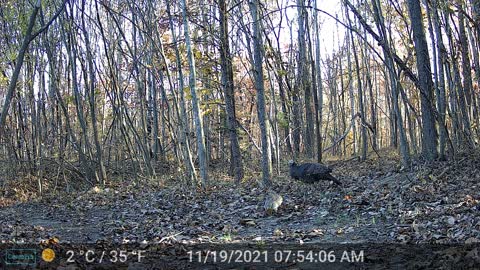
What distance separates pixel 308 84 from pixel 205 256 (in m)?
14.2

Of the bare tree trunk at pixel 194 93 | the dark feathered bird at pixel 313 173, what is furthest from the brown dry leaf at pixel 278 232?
the bare tree trunk at pixel 194 93

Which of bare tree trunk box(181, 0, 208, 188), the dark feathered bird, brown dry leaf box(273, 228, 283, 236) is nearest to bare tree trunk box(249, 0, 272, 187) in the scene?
the dark feathered bird

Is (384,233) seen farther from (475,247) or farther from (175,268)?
(175,268)

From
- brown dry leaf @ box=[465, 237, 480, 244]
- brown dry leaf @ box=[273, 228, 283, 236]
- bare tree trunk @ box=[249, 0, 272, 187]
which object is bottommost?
brown dry leaf @ box=[273, 228, 283, 236]

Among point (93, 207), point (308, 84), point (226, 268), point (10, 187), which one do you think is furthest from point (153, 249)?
point (308, 84)

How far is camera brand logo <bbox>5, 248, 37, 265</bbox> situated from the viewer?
150 inches

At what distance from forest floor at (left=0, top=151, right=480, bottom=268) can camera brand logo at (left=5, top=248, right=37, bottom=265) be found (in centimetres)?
101

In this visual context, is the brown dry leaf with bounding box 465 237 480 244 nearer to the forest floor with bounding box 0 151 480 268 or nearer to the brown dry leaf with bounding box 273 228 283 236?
the forest floor with bounding box 0 151 480 268

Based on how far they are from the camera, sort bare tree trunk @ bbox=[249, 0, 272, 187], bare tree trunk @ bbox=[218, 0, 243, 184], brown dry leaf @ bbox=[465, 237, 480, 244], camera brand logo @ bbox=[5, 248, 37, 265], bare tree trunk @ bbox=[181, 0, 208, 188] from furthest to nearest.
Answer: bare tree trunk @ bbox=[218, 0, 243, 184] → bare tree trunk @ bbox=[181, 0, 208, 188] → bare tree trunk @ bbox=[249, 0, 272, 187] → brown dry leaf @ bbox=[465, 237, 480, 244] → camera brand logo @ bbox=[5, 248, 37, 265]

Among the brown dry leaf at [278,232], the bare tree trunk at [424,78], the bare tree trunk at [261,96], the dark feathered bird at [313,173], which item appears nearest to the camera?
the brown dry leaf at [278,232]

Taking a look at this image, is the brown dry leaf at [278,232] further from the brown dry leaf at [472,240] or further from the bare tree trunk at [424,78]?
the bare tree trunk at [424,78]

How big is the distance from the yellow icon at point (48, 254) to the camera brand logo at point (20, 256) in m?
0.08

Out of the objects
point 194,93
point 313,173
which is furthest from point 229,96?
point 313,173

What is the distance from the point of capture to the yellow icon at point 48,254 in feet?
13.0
